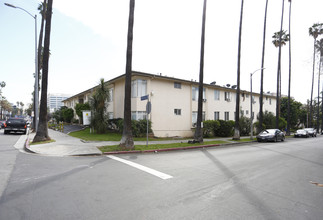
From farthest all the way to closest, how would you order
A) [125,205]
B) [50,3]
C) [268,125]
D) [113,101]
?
[268,125] < [113,101] < [50,3] < [125,205]

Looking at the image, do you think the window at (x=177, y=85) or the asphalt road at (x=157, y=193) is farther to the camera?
the window at (x=177, y=85)

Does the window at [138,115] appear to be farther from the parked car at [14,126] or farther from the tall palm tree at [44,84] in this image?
the parked car at [14,126]

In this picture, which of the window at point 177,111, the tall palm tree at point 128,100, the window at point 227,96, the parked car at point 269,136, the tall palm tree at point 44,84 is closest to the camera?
the tall palm tree at point 128,100

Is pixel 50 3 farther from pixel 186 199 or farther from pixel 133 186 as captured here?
pixel 186 199

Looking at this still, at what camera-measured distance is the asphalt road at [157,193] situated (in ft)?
11.1

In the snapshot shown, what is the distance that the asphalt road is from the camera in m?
3.39

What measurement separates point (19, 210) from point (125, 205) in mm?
1940

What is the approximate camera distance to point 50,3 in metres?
12.3

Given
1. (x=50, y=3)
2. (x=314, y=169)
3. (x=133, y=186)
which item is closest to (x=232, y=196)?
(x=133, y=186)

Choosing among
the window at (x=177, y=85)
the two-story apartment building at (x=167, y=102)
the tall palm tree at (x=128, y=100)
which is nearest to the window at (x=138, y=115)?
the two-story apartment building at (x=167, y=102)

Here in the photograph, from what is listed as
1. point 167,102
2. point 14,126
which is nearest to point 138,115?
point 167,102

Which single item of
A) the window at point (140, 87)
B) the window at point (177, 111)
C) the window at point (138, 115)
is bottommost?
the window at point (138, 115)

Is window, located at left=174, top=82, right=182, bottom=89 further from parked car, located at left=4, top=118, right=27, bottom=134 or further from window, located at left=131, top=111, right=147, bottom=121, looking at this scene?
parked car, located at left=4, top=118, right=27, bottom=134

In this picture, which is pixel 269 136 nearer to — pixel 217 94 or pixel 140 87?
pixel 217 94
